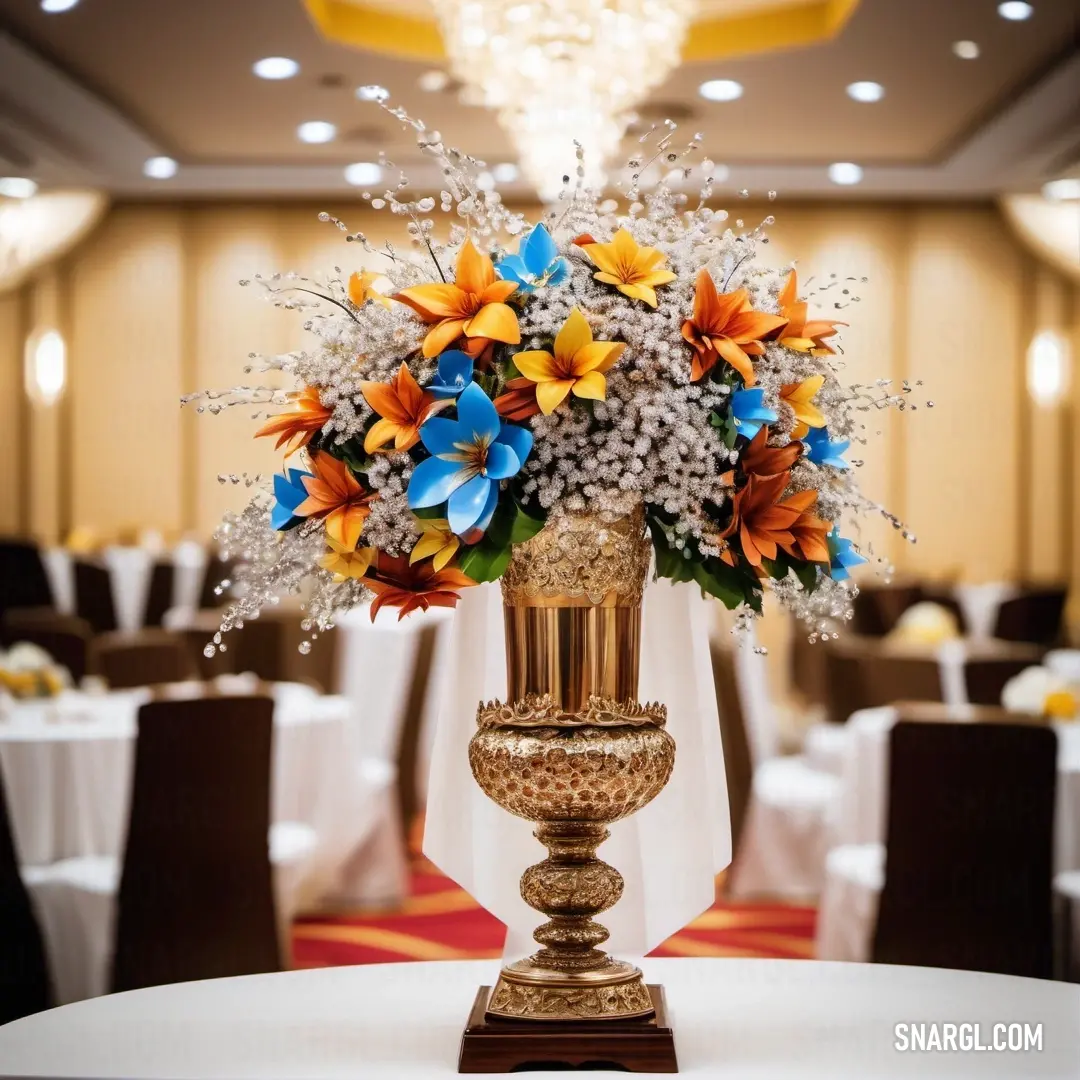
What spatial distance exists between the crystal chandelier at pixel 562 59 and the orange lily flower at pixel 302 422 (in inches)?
225

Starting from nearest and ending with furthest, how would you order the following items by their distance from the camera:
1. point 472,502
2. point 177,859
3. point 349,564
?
point 472,502, point 349,564, point 177,859

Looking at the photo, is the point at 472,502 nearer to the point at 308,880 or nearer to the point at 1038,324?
the point at 308,880

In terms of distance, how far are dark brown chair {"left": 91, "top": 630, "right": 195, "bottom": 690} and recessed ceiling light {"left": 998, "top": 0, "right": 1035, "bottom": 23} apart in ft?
17.6

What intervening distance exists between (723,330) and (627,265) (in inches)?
4.6

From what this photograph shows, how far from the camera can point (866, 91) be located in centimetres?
935

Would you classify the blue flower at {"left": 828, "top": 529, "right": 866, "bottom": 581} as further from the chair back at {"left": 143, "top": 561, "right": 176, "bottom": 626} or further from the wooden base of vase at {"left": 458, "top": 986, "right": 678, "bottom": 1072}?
the chair back at {"left": 143, "top": 561, "right": 176, "bottom": 626}

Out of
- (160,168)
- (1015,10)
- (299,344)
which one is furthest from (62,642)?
(299,344)

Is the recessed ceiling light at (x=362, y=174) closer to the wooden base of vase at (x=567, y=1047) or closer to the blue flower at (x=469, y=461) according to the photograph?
the blue flower at (x=469, y=461)

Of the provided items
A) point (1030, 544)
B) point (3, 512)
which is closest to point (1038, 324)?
point (1030, 544)

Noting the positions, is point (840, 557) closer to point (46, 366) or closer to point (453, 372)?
point (453, 372)

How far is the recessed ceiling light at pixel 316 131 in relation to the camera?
10.2 meters

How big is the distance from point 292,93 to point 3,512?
6.02 metres

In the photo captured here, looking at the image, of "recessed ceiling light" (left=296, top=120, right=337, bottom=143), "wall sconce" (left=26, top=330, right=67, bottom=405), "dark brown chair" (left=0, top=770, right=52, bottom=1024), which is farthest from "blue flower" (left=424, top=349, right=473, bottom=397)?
"wall sconce" (left=26, top=330, right=67, bottom=405)

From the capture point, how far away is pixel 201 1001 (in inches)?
68.6
